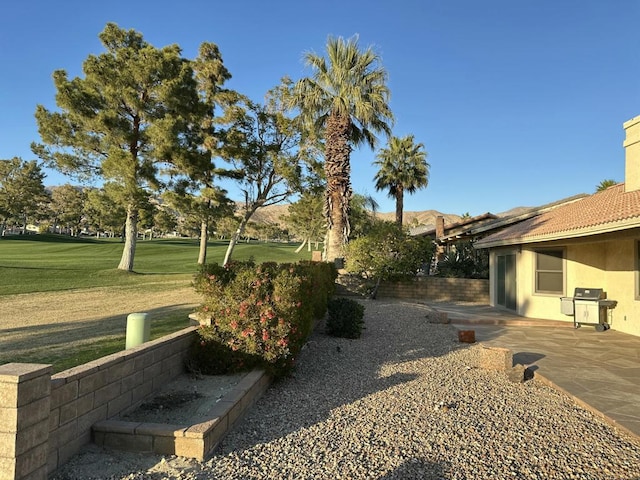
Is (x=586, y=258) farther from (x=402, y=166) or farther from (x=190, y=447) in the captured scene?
(x=402, y=166)

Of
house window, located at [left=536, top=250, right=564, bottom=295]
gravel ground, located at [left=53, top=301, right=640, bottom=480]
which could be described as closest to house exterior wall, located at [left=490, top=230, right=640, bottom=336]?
house window, located at [left=536, top=250, right=564, bottom=295]

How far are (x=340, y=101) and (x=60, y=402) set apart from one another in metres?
16.0

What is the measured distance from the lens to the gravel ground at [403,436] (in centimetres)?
329

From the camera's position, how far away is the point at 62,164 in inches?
822

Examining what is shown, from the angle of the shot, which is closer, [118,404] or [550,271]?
[118,404]

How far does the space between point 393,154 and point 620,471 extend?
29.7m

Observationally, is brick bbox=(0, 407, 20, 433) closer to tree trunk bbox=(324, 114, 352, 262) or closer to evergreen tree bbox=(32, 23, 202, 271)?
tree trunk bbox=(324, 114, 352, 262)

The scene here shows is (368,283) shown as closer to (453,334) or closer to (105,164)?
(453,334)

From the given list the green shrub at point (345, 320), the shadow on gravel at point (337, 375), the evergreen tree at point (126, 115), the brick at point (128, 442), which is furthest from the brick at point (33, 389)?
the evergreen tree at point (126, 115)

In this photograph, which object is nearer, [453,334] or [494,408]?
[494,408]

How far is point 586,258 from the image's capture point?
10.9 meters

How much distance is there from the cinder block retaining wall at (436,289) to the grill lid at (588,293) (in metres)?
6.53

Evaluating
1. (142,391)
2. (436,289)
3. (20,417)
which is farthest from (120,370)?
(436,289)

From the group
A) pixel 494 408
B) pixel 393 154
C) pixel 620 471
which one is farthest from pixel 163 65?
pixel 620 471
